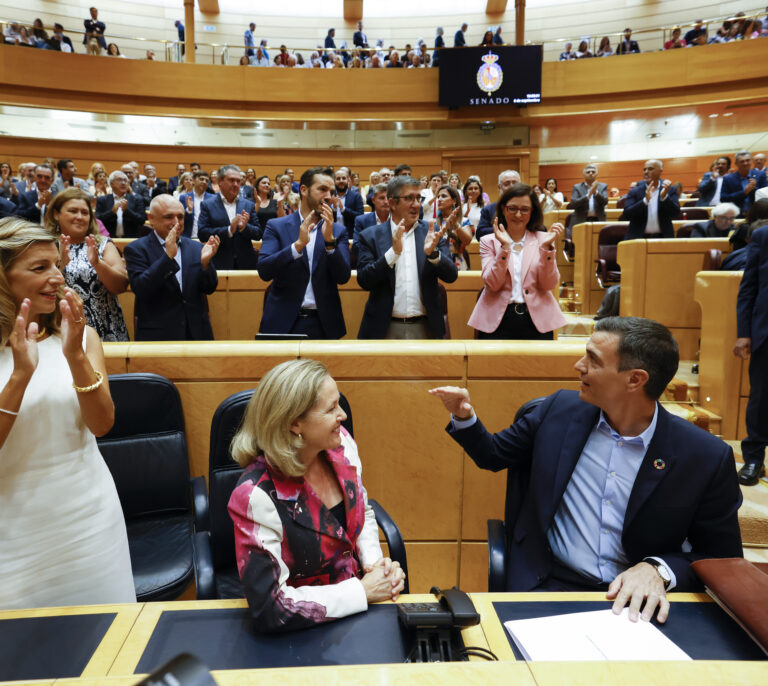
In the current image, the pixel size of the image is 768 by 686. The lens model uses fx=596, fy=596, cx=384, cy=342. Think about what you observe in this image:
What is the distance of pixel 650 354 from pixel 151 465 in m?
1.53

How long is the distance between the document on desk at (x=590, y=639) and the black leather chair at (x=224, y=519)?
1.69 ft

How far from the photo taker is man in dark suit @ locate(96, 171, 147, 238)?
19.0ft

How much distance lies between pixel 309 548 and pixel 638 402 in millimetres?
864

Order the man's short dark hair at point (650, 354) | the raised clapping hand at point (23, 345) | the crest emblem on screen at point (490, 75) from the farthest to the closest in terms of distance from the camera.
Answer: the crest emblem on screen at point (490, 75) → the man's short dark hair at point (650, 354) → the raised clapping hand at point (23, 345)

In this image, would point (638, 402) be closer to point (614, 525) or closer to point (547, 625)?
point (614, 525)

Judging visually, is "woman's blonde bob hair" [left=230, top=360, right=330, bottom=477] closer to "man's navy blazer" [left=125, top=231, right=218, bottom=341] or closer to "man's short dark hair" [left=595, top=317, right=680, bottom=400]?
"man's short dark hair" [left=595, top=317, right=680, bottom=400]

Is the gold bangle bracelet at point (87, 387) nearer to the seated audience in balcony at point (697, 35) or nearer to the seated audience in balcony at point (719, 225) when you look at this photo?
the seated audience in balcony at point (719, 225)

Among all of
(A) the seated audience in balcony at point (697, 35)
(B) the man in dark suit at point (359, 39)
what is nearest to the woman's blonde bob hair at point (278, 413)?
(A) the seated audience in balcony at point (697, 35)

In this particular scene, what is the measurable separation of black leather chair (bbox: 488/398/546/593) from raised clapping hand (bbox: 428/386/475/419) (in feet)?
0.72

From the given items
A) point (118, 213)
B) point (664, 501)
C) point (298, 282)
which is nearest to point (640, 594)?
point (664, 501)

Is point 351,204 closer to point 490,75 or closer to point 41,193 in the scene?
point 41,193

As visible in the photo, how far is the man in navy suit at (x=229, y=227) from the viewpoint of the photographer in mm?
4379

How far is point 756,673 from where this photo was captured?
829 millimetres

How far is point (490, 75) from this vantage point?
1245 centimetres
